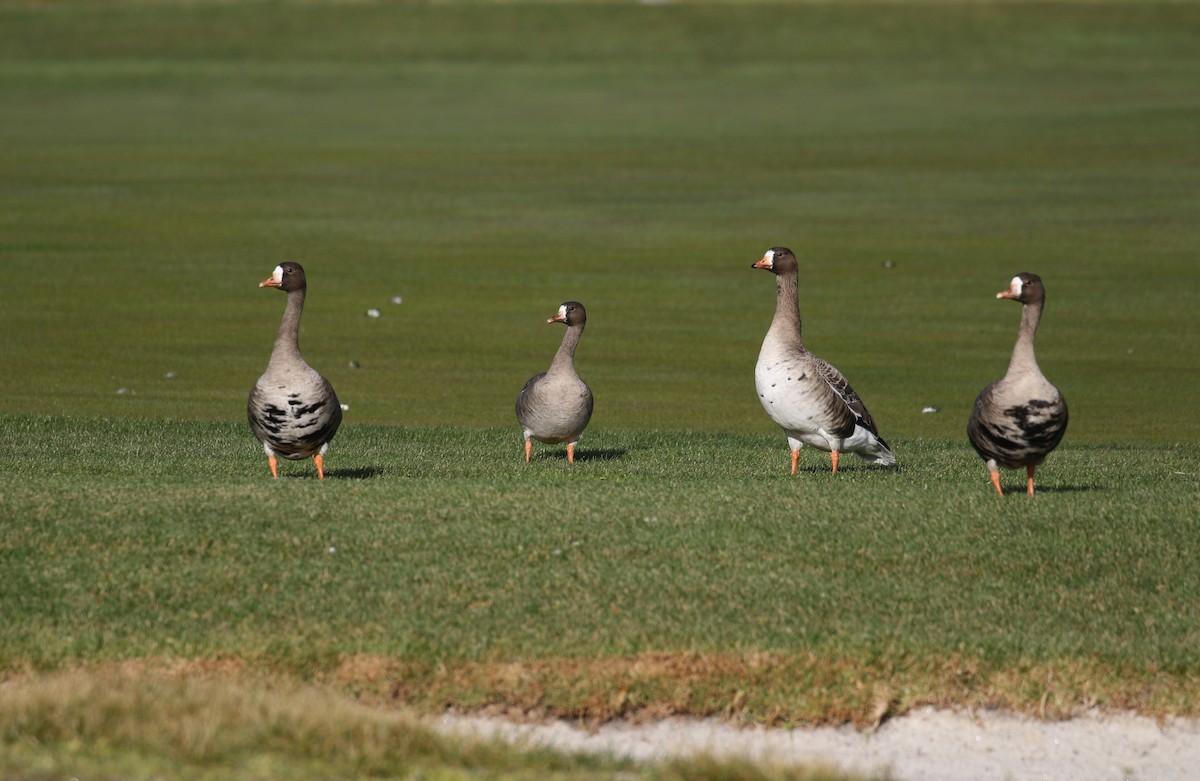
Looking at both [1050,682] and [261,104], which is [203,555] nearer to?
[1050,682]

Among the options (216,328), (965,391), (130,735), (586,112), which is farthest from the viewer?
(586,112)

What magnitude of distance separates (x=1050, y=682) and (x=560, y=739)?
124 inches

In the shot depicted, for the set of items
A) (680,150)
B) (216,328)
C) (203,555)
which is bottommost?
(203,555)

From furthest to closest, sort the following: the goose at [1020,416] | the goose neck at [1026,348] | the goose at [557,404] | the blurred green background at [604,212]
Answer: the blurred green background at [604,212], the goose at [557,404], the goose neck at [1026,348], the goose at [1020,416]

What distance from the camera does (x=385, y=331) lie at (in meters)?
27.1

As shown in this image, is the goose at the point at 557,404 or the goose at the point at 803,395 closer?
the goose at the point at 803,395

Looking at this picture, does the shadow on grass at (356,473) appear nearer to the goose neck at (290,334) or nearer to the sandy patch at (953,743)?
the goose neck at (290,334)

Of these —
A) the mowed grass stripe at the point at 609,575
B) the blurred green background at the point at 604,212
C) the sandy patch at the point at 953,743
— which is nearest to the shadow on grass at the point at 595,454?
the mowed grass stripe at the point at 609,575

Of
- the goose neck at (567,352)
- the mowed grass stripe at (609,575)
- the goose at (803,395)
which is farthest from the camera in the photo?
the goose neck at (567,352)

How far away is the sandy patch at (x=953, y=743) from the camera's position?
9758 millimetres

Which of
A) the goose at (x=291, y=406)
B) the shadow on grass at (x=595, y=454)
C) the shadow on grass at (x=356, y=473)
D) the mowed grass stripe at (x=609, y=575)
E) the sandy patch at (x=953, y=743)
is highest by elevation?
the goose at (x=291, y=406)

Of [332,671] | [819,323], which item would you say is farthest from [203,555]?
[819,323]

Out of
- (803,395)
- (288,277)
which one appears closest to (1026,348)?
(803,395)

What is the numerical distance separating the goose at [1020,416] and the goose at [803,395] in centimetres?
164
